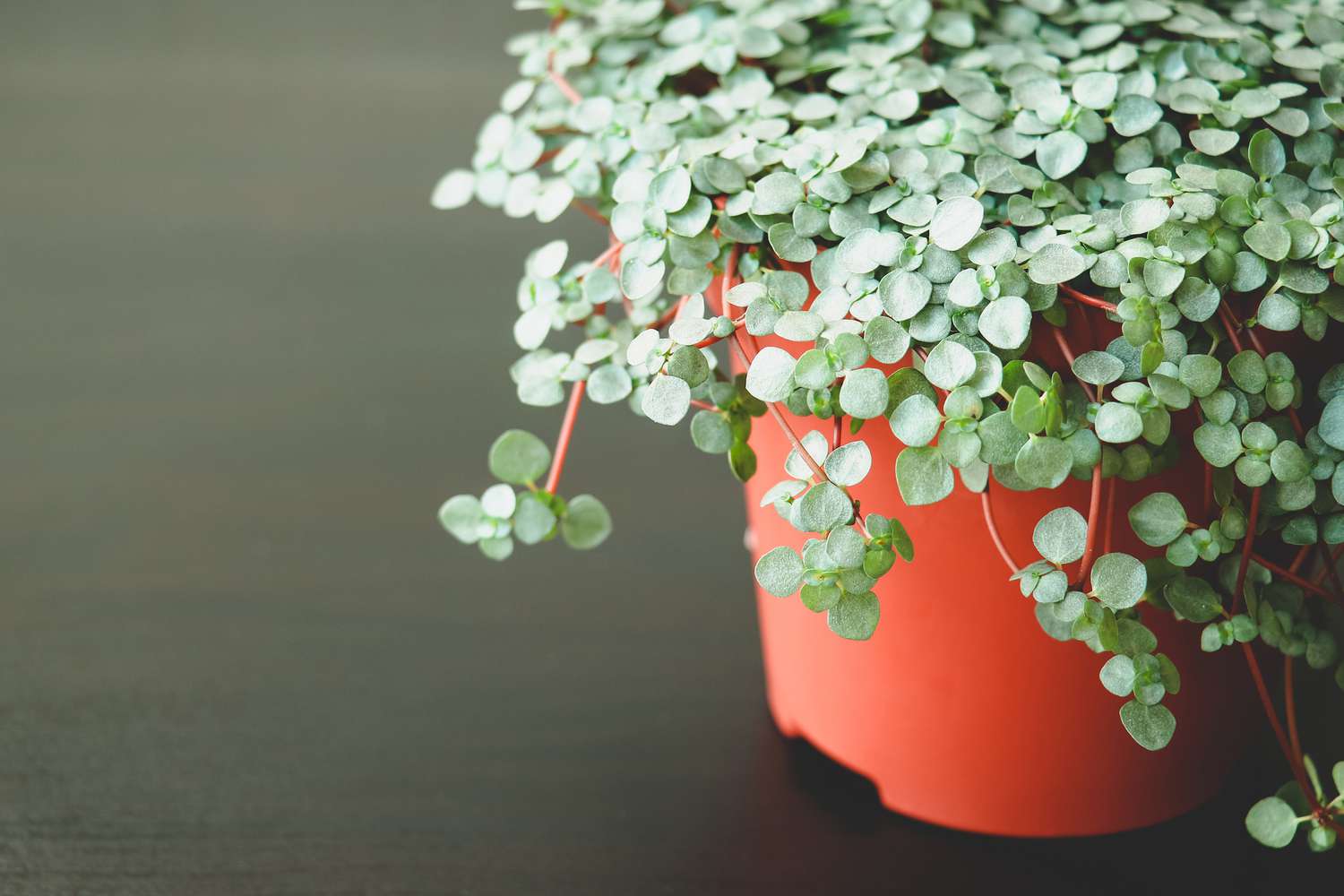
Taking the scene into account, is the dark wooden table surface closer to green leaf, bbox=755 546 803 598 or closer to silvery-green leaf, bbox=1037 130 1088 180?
green leaf, bbox=755 546 803 598

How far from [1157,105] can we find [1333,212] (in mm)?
139

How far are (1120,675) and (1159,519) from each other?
0.09 m

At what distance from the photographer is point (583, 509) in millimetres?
742

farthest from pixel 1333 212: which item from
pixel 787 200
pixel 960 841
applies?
pixel 960 841

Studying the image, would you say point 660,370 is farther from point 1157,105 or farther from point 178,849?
point 178,849

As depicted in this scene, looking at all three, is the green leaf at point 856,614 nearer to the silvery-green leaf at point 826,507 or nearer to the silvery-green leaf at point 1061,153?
the silvery-green leaf at point 826,507

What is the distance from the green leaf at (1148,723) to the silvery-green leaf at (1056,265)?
0.22 metres

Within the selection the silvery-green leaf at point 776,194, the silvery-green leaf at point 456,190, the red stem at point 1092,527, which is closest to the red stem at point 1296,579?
the red stem at point 1092,527

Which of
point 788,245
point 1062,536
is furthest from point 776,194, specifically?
point 1062,536

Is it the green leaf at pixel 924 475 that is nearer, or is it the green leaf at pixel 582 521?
the green leaf at pixel 924 475

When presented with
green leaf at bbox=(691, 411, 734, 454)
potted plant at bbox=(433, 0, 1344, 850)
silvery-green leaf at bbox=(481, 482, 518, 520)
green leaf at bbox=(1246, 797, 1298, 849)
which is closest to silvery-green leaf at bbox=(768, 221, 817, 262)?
potted plant at bbox=(433, 0, 1344, 850)

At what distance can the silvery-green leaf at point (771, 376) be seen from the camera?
25.0 inches

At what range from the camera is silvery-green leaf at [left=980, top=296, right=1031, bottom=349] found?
620mm

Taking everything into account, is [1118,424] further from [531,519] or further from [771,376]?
[531,519]
